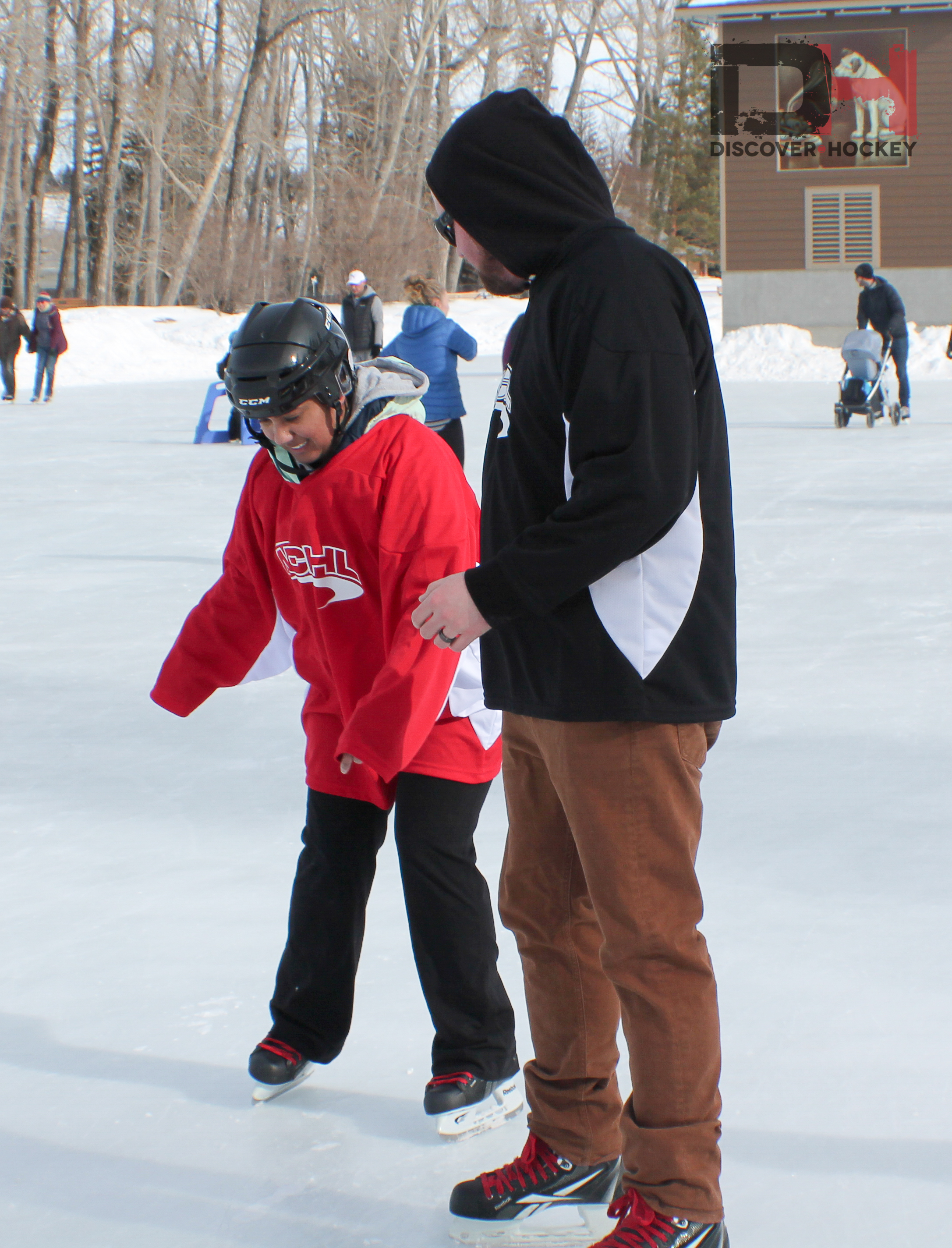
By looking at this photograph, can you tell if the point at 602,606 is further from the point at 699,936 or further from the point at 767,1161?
the point at 767,1161

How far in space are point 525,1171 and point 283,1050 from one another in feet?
1.58

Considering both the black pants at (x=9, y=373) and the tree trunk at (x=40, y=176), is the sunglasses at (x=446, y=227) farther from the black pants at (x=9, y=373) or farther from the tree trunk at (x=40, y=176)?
the tree trunk at (x=40, y=176)

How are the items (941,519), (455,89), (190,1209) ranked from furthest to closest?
(455,89)
(941,519)
(190,1209)

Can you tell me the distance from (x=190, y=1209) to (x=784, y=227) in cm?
2448

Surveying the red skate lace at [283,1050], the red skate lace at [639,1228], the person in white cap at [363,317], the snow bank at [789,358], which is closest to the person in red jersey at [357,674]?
the red skate lace at [283,1050]

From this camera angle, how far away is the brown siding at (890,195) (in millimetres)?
23688

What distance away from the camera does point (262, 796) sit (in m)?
3.48

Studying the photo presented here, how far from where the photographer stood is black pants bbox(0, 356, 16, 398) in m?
17.5

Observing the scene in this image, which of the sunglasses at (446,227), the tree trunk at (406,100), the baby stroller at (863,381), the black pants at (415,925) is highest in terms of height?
the tree trunk at (406,100)

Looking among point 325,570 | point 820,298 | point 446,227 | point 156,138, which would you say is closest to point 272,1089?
point 325,570

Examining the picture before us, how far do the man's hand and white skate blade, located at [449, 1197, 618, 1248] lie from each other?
0.78m

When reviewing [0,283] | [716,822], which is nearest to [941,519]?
[716,822]

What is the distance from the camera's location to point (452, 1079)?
79.5 inches

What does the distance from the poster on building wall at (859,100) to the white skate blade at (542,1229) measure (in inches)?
964
